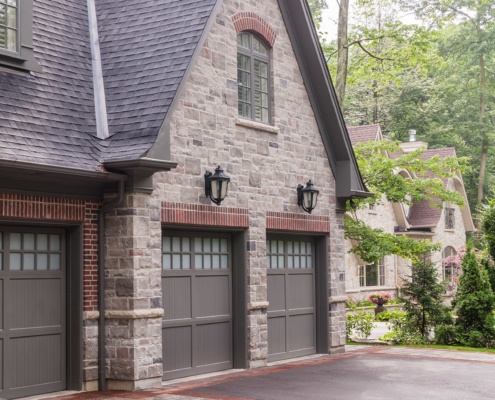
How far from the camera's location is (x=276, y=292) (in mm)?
15750

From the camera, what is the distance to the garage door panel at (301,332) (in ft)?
53.1

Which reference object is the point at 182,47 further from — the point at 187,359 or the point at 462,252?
the point at 462,252

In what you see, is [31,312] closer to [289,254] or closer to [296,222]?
[296,222]

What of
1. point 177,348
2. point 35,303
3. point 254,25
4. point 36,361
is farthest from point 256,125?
point 36,361

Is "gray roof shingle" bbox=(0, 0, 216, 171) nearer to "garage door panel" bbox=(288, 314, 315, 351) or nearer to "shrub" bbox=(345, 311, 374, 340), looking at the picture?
"garage door panel" bbox=(288, 314, 315, 351)

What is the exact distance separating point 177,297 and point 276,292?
294 centimetres

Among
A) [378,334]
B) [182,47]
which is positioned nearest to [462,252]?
[378,334]

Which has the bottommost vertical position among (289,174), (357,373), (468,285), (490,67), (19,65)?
(357,373)

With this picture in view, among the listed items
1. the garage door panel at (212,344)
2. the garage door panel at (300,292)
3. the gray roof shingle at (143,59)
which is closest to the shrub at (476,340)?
the garage door panel at (300,292)

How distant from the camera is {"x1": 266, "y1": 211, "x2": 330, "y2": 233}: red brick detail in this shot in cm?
1516

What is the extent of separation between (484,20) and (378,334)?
28.1 metres

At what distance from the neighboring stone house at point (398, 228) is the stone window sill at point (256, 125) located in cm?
1679

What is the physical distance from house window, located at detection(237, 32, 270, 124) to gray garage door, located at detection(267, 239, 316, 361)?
8.04ft

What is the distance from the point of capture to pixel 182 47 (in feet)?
42.4
